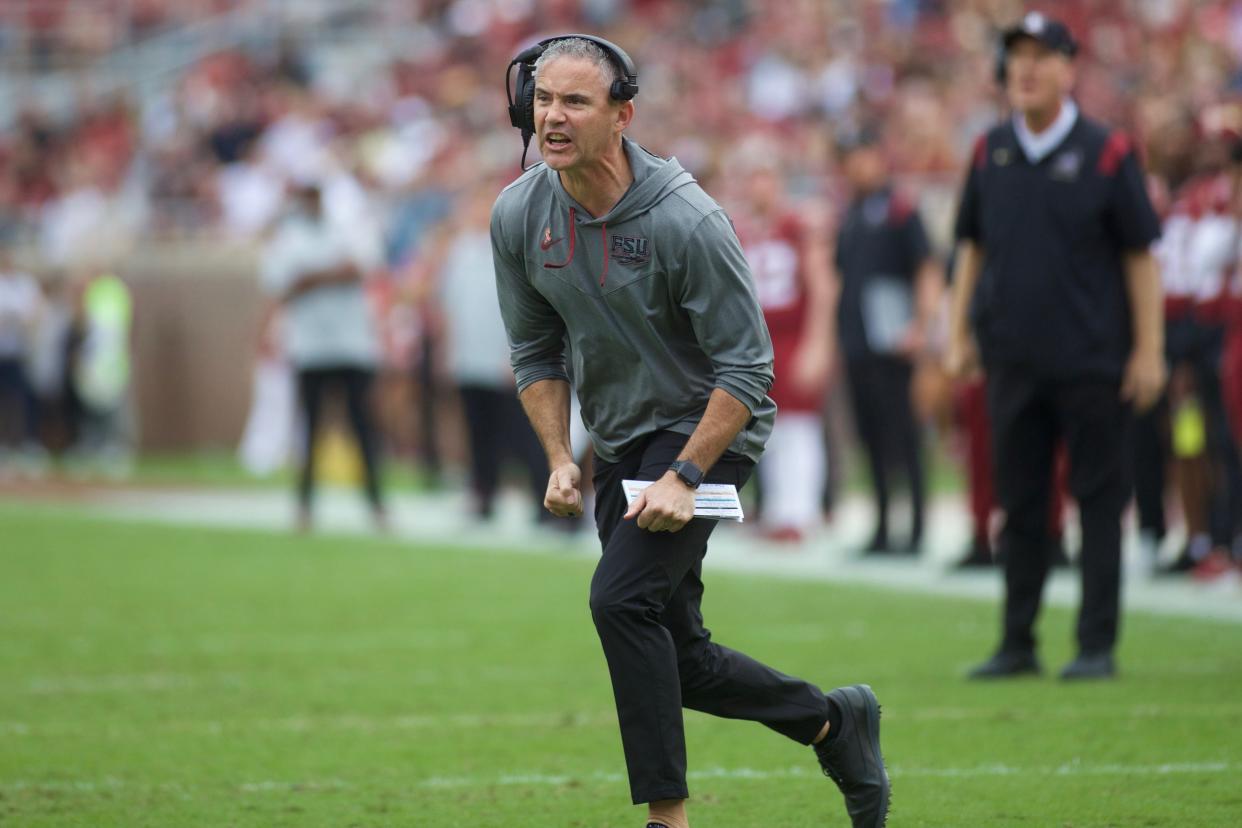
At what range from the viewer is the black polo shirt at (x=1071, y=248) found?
25.5ft

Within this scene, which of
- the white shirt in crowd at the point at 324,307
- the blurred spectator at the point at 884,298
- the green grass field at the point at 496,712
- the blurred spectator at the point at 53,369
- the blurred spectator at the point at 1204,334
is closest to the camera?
the green grass field at the point at 496,712

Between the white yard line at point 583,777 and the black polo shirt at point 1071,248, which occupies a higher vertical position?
the black polo shirt at point 1071,248

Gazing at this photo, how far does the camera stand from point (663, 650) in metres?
5.02

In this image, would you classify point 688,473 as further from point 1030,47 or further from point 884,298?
point 884,298

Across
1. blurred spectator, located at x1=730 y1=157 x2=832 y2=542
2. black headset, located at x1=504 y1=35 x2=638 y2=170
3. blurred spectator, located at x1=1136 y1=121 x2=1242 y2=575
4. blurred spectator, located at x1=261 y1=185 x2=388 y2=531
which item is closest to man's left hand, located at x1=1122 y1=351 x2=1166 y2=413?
blurred spectator, located at x1=1136 y1=121 x2=1242 y2=575

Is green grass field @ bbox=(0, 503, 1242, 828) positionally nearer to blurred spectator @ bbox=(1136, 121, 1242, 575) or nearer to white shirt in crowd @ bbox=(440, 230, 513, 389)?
blurred spectator @ bbox=(1136, 121, 1242, 575)

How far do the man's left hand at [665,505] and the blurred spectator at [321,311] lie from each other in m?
9.55

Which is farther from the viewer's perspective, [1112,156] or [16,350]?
[16,350]

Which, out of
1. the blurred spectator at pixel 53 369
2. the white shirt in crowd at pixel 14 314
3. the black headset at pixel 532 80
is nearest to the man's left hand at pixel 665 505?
the black headset at pixel 532 80

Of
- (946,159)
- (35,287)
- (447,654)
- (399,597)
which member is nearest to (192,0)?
(35,287)

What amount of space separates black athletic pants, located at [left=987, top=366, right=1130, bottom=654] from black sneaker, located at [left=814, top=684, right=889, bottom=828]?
2680 mm

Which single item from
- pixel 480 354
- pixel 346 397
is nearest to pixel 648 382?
pixel 346 397

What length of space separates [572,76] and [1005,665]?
12.5 ft

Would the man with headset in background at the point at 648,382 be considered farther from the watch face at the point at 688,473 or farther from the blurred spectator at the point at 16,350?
the blurred spectator at the point at 16,350
